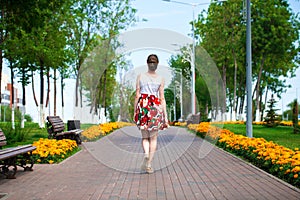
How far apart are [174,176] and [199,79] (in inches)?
1881

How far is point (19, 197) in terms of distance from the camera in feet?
21.9

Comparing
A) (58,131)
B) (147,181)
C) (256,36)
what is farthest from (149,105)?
(256,36)

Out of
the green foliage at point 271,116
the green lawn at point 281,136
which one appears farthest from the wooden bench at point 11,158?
the green foliage at point 271,116

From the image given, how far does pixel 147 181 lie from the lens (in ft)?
26.1

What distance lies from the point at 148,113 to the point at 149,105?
155 millimetres

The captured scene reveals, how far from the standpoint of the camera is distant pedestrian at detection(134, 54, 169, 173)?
29.1ft

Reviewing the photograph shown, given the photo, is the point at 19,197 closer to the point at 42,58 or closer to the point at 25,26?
the point at 25,26

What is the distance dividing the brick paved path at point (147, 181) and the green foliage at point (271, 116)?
16.3 m

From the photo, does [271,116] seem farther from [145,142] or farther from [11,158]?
[11,158]

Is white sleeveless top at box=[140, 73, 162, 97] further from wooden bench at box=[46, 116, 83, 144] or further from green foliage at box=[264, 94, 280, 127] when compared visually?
green foliage at box=[264, 94, 280, 127]

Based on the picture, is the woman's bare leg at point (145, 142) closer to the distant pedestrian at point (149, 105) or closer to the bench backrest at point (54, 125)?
the distant pedestrian at point (149, 105)

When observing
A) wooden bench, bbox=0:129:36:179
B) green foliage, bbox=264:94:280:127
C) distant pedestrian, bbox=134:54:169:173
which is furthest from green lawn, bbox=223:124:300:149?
wooden bench, bbox=0:129:36:179

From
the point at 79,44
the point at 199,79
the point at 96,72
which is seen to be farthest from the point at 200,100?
the point at 79,44

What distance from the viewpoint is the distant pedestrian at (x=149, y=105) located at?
886 cm
